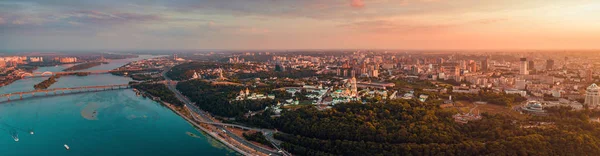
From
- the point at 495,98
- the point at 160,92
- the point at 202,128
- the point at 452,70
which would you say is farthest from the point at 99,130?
the point at 452,70

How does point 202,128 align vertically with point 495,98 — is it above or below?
below

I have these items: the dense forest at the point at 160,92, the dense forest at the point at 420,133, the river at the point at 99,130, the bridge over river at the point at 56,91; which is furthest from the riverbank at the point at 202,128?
the bridge over river at the point at 56,91

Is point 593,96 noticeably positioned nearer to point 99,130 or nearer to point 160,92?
point 99,130

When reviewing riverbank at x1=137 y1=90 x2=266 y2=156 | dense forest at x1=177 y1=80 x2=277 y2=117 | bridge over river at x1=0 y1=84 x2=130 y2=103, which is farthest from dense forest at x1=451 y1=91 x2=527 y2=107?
bridge over river at x1=0 y1=84 x2=130 y2=103

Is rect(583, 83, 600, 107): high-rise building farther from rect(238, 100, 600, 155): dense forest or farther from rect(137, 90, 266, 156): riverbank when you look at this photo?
rect(137, 90, 266, 156): riverbank

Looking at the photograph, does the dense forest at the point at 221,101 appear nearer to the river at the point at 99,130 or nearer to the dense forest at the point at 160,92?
the dense forest at the point at 160,92

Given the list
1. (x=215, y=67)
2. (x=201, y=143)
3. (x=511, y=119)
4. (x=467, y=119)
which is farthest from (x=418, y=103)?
(x=215, y=67)
